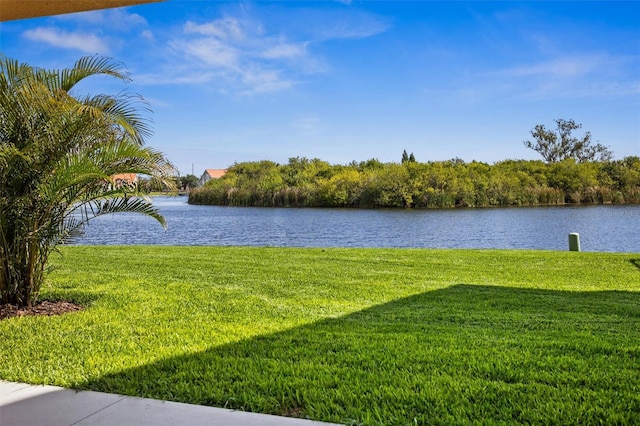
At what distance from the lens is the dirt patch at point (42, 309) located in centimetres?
504

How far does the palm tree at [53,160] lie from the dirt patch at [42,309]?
109 millimetres

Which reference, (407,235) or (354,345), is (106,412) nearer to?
(354,345)

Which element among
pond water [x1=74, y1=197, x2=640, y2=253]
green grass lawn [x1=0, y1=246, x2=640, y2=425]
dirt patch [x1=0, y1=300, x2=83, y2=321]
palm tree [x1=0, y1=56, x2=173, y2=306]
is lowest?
pond water [x1=74, y1=197, x2=640, y2=253]

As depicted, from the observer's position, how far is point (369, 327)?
14.8ft

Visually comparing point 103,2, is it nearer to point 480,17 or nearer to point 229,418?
point 229,418

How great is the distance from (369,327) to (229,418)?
2.14 m

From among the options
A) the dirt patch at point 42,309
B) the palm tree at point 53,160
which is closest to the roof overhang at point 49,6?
the palm tree at point 53,160

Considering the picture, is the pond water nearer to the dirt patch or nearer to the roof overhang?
the dirt patch

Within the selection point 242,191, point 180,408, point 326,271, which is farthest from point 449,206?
point 180,408

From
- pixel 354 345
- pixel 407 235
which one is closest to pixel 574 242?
pixel 407 235

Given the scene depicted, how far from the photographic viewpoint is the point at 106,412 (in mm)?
2701

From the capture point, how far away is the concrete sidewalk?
256cm

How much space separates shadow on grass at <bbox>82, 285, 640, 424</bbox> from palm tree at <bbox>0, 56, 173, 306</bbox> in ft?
8.26

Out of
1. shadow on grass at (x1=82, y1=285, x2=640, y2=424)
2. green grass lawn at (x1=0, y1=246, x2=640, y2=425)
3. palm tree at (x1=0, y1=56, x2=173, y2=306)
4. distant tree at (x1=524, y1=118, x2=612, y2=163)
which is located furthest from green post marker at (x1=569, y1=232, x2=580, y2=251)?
distant tree at (x1=524, y1=118, x2=612, y2=163)
